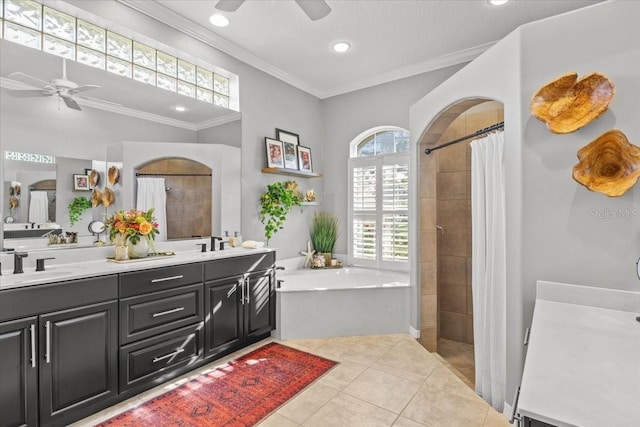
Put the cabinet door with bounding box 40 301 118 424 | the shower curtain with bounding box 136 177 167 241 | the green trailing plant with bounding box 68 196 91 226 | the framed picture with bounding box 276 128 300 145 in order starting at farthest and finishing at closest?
1. the framed picture with bounding box 276 128 300 145
2. the shower curtain with bounding box 136 177 167 241
3. the green trailing plant with bounding box 68 196 91 226
4. the cabinet door with bounding box 40 301 118 424

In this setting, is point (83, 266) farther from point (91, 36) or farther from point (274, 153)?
point (274, 153)

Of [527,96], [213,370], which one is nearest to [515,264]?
[527,96]

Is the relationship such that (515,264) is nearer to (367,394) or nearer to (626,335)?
(626,335)

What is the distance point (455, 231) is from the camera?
3564 millimetres

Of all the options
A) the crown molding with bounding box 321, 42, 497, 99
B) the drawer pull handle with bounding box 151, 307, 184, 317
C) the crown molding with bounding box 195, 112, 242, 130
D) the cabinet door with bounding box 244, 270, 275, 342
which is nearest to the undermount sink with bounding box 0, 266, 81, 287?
the drawer pull handle with bounding box 151, 307, 184, 317

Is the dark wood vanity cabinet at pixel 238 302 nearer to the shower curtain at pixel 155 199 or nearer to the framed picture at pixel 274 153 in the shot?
the shower curtain at pixel 155 199

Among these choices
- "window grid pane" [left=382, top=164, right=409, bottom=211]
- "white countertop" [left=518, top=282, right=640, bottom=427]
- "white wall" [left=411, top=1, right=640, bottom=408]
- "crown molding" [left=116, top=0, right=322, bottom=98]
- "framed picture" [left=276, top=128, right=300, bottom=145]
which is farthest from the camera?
"framed picture" [left=276, top=128, right=300, bottom=145]

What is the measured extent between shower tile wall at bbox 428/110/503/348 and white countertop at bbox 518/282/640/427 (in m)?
1.91

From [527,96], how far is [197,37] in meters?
2.84

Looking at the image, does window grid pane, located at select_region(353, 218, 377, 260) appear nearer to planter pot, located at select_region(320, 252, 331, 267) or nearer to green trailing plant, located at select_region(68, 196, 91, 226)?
planter pot, located at select_region(320, 252, 331, 267)

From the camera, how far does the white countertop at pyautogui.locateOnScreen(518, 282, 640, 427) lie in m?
0.81

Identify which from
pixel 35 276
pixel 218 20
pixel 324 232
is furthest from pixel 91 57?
pixel 324 232

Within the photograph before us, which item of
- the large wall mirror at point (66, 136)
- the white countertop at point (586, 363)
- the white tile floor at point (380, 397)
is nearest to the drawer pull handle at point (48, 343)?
the white tile floor at point (380, 397)

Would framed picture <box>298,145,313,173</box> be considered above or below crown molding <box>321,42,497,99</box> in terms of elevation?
below
